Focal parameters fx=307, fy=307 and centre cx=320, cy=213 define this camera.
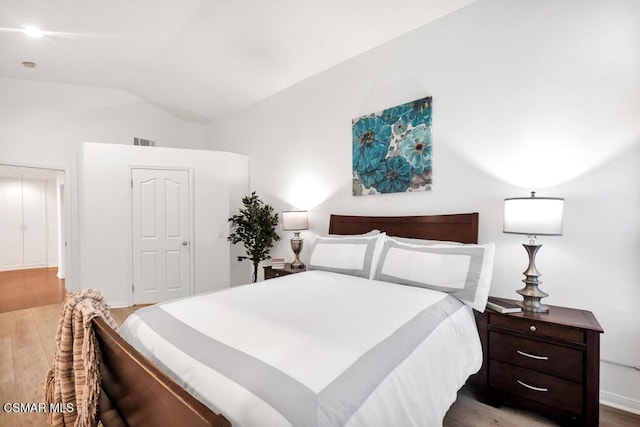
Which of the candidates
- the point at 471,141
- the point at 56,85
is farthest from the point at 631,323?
the point at 56,85

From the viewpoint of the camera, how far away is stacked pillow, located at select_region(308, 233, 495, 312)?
202 centimetres

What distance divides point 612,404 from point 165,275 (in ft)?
15.9

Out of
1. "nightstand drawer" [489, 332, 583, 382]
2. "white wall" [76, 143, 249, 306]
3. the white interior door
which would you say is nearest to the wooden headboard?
"nightstand drawer" [489, 332, 583, 382]

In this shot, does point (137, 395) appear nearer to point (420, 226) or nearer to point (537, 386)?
point (537, 386)

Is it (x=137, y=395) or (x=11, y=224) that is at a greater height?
(x=11, y=224)

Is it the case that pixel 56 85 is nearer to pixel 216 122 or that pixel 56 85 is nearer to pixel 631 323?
pixel 216 122

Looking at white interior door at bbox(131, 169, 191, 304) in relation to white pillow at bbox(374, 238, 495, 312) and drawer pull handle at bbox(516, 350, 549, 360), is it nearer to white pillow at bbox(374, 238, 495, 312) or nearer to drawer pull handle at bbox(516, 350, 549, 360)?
white pillow at bbox(374, 238, 495, 312)

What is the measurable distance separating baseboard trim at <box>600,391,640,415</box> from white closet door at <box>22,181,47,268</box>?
10.4m

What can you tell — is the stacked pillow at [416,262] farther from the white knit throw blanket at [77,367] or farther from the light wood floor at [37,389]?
the white knit throw blanket at [77,367]

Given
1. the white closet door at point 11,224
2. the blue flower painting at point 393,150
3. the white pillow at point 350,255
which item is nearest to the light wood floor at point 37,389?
the white pillow at point 350,255

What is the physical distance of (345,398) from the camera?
962 millimetres

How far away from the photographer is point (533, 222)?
1.94 meters

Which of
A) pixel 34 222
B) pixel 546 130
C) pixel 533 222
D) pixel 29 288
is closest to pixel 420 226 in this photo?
pixel 533 222

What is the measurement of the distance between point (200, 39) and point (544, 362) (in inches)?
170
